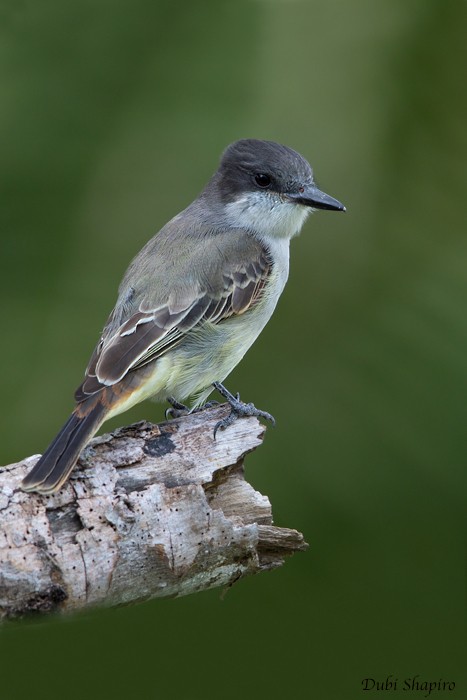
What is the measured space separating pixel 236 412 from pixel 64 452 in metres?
0.72

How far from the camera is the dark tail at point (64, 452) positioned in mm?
2722

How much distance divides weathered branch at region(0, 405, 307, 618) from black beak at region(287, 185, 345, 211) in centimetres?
124

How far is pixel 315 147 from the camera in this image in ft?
13.8

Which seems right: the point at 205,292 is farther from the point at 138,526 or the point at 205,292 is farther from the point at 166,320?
the point at 138,526

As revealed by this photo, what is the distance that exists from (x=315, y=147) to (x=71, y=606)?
240 centimetres

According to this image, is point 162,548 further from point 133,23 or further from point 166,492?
point 133,23

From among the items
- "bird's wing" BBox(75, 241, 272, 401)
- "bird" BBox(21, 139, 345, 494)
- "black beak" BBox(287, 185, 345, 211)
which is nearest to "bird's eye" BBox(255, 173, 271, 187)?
"bird" BBox(21, 139, 345, 494)

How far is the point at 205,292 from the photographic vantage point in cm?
379

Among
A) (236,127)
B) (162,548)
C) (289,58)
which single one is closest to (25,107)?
(236,127)

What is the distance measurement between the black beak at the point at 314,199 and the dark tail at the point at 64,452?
4.42ft

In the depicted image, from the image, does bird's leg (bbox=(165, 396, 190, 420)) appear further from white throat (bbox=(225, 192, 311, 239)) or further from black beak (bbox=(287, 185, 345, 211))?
black beak (bbox=(287, 185, 345, 211))

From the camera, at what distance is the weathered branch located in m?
2.56

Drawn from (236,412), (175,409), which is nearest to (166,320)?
(236,412)

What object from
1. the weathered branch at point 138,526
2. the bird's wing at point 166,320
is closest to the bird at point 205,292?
the bird's wing at point 166,320
